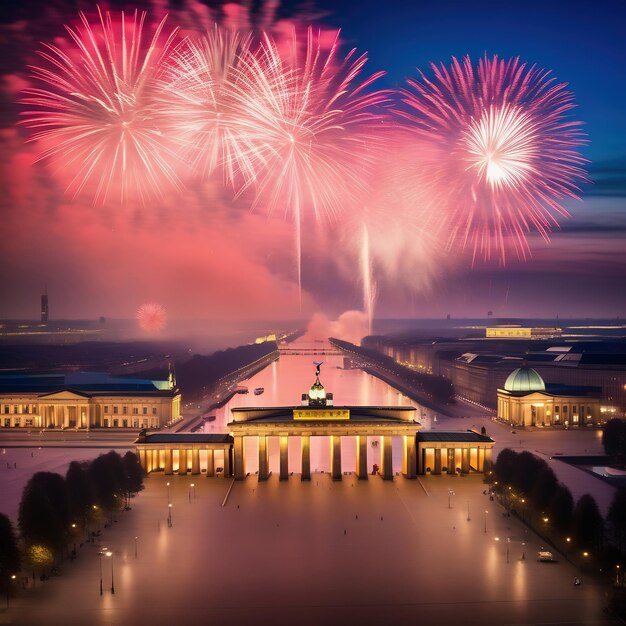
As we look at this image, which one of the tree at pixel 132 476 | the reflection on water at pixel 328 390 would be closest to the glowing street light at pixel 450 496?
Result: the reflection on water at pixel 328 390

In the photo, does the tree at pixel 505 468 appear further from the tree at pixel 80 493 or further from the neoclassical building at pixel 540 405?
the neoclassical building at pixel 540 405

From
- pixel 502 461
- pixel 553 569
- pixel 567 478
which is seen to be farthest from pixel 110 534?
pixel 567 478

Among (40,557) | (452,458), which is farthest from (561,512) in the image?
(40,557)

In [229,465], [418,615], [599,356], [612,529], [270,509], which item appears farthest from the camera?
[599,356]

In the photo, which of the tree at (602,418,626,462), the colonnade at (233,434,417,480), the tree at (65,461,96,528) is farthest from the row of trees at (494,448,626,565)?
the tree at (65,461,96,528)

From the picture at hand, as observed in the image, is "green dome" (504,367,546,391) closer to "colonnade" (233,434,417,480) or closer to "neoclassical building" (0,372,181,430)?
"colonnade" (233,434,417,480)

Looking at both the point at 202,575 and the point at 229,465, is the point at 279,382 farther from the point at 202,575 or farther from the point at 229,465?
the point at 202,575
